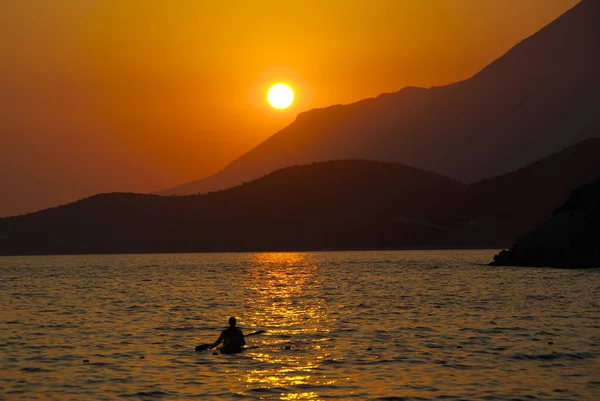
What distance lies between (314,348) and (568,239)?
332 feet

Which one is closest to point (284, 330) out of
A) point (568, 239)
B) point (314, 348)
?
point (314, 348)

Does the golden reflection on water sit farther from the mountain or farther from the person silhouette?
the mountain

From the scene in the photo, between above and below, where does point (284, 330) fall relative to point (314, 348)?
above

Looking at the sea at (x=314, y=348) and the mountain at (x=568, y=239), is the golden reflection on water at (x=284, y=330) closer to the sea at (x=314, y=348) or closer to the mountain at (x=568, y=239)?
the sea at (x=314, y=348)

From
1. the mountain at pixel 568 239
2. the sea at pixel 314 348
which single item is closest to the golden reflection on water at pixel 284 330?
the sea at pixel 314 348

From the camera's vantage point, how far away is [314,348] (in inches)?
1700

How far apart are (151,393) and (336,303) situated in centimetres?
4166

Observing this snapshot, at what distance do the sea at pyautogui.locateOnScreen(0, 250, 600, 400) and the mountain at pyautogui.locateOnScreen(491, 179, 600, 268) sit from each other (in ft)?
173

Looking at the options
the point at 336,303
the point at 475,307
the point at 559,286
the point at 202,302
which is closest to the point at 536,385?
the point at 475,307

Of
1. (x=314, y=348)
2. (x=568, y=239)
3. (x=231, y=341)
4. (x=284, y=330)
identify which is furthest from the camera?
(x=568, y=239)

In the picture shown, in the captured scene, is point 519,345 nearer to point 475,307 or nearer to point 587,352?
point 587,352

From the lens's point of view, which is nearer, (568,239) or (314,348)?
(314,348)

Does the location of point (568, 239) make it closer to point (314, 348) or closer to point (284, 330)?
point (284, 330)

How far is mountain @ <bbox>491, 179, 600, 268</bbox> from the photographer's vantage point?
132 meters
